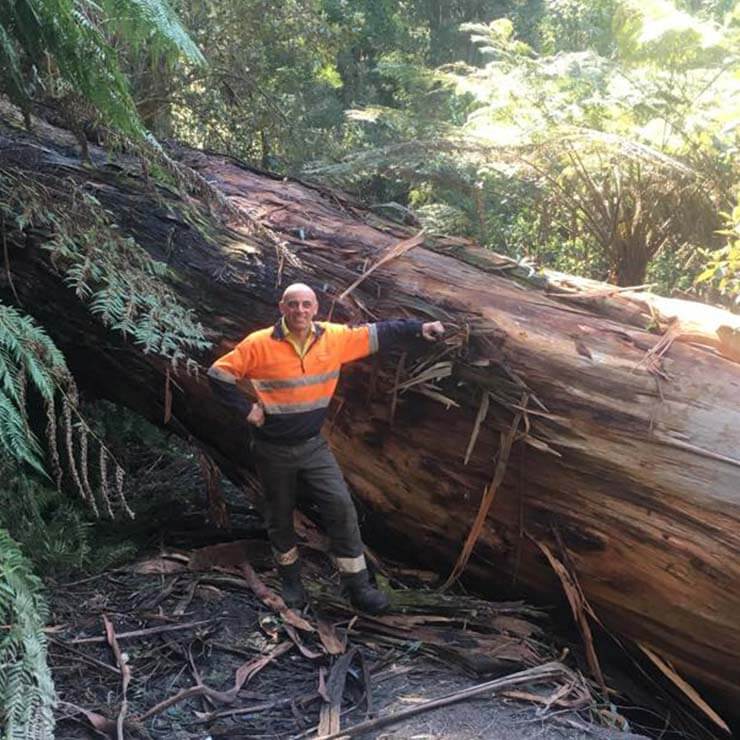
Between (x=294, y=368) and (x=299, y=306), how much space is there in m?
0.35

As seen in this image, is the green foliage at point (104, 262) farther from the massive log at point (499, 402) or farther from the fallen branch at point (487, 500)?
the fallen branch at point (487, 500)

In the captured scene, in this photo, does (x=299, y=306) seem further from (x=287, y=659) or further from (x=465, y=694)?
(x=465, y=694)

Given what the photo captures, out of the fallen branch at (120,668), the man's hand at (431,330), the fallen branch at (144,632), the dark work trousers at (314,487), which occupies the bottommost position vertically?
the fallen branch at (144,632)

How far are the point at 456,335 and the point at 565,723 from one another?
204 centimetres

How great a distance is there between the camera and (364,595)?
4262mm

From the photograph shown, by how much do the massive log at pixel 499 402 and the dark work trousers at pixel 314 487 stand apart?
42 centimetres

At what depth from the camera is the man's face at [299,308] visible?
12.9 ft

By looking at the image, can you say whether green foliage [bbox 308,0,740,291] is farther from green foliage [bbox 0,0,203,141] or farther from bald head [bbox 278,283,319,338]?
green foliage [bbox 0,0,203,141]

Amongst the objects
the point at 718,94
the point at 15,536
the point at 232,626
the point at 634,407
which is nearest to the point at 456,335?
the point at 634,407

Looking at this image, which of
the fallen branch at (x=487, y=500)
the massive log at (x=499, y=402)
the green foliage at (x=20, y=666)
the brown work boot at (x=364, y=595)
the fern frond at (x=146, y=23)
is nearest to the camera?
the green foliage at (x=20, y=666)

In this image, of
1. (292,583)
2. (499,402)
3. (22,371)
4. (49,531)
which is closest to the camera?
(22,371)

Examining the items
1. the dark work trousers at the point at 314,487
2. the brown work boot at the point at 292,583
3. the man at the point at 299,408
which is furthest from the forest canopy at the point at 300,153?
the brown work boot at the point at 292,583

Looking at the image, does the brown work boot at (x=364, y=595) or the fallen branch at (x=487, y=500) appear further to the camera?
the brown work boot at (x=364, y=595)

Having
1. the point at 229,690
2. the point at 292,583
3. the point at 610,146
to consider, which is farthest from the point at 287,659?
the point at 610,146
